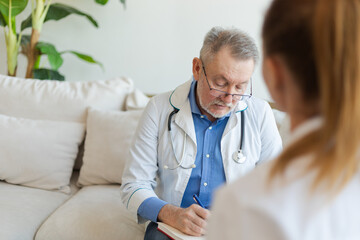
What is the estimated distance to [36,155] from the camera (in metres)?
2.32

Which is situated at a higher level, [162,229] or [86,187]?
[162,229]

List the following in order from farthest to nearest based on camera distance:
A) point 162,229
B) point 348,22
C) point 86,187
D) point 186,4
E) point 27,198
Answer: point 186,4 → point 86,187 → point 27,198 → point 162,229 → point 348,22

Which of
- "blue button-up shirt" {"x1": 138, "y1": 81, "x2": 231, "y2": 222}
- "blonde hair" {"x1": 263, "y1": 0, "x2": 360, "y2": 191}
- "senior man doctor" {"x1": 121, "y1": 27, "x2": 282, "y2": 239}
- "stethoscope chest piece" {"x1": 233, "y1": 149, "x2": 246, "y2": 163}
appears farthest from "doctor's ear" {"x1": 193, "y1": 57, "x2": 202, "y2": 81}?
"blonde hair" {"x1": 263, "y1": 0, "x2": 360, "y2": 191}

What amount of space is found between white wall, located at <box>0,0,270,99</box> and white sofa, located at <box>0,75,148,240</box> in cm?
34

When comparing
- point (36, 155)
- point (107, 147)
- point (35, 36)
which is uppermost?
point (35, 36)

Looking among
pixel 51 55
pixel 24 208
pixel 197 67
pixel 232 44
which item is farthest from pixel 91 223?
pixel 51 55

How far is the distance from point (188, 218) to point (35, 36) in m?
1.75

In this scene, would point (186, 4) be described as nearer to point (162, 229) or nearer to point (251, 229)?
point (162, 229)

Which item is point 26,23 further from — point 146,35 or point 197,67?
point 197,67

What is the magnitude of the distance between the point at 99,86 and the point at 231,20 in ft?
2.85

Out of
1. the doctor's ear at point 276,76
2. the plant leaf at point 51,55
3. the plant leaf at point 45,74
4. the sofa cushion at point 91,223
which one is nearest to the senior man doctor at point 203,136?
the sofa cushion at point 91,223

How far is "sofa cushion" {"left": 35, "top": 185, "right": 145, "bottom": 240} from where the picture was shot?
6.17 feet

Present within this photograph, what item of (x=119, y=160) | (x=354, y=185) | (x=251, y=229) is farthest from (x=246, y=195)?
(x=119, y=160)

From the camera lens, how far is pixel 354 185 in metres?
0.64
